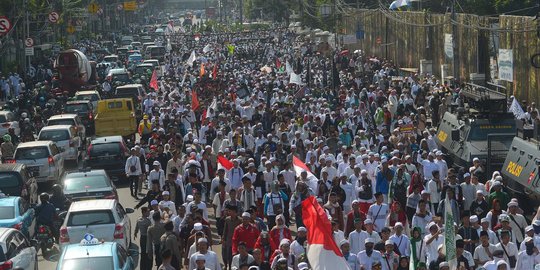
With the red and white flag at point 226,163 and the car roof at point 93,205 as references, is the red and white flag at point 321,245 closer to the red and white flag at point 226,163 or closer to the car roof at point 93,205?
the car roof at point 93,205

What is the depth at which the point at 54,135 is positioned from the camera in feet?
107

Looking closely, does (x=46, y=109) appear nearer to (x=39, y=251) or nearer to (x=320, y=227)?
(x=39, y=251)

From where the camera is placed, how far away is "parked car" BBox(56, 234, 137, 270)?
1559 centimetres

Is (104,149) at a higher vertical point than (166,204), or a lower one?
lower

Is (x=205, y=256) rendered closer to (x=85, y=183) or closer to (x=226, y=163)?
(x=226, y=163)

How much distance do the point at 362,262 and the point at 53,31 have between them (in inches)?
2913

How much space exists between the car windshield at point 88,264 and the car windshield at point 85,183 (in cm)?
780

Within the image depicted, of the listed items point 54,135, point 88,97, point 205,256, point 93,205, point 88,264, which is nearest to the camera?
point 205,256

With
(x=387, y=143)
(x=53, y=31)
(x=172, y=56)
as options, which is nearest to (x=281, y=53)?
(x=172, y=56)

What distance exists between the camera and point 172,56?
76.2 metres

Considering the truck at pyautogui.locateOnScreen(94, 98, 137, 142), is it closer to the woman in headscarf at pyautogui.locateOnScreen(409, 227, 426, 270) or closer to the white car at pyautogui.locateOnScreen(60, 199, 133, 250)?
the white car at pyautogui.locateOnScreen(60, 199, 133, 250)

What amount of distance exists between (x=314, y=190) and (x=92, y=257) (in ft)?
19.2

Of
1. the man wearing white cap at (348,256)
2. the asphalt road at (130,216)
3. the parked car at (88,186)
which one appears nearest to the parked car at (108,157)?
the asphalt road at (130,216)

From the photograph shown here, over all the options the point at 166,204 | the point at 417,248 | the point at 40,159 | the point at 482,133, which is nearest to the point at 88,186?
the point at 166,204
